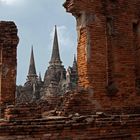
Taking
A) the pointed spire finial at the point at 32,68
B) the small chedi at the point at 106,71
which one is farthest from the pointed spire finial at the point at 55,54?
the small chedi at the point at 106,71

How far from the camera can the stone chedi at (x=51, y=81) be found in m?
40.2

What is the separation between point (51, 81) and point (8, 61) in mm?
36749

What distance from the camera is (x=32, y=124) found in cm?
653

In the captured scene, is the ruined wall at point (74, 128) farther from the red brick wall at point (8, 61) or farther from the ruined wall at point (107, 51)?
the red brick wall at point (8, 61)

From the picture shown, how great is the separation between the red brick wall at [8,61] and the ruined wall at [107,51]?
3941 millimetres

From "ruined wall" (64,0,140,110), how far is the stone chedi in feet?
A: 74.0

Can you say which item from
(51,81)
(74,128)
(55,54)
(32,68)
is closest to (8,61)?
(74,128)

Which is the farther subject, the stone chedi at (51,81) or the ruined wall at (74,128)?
the stone chedi at (51,81)

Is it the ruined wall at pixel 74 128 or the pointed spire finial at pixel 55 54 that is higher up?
the pointed spire finial at pixel 55 54

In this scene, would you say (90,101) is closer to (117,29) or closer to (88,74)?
(88,74)

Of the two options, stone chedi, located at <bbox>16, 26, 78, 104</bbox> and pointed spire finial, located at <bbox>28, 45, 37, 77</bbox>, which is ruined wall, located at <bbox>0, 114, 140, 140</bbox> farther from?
pointed spire finial, located at <bbox>28, 45, 37, 77</bbox>

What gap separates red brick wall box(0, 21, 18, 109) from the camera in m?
12.0

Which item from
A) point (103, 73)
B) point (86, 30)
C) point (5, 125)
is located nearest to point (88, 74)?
point (103, 73)

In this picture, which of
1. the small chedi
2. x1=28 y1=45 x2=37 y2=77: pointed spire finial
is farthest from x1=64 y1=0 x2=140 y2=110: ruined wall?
x1=28 y1=45 x2=37 y2=77: pointed spire finial
